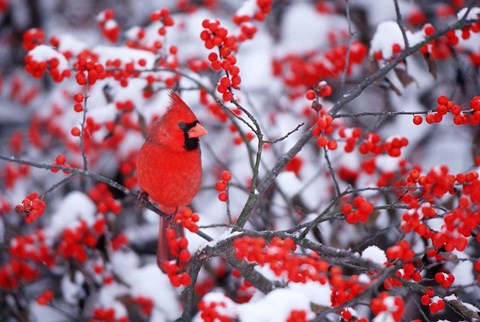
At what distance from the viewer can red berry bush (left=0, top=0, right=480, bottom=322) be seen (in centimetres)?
185

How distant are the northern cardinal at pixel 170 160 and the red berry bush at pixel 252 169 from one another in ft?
0.44

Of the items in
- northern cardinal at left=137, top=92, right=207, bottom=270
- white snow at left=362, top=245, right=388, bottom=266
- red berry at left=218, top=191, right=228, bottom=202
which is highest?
northern cardinal at left=137, top=92, right=207, bottom=270

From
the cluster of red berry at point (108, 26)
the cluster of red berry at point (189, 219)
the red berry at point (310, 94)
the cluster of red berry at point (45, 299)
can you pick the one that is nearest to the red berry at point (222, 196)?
the cluster of red berry at point (189, 219)

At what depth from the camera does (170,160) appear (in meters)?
2.72

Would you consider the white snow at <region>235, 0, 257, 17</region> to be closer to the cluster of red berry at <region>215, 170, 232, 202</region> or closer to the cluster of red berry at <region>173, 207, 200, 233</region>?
the cluster of red berry at <region>215, 170, 232, 202</region>

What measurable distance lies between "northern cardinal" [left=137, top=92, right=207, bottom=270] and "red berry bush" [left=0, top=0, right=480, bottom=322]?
134 mm

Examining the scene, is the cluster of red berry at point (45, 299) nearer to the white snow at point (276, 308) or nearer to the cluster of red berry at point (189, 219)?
the cluster of red berry at point (189, 219)

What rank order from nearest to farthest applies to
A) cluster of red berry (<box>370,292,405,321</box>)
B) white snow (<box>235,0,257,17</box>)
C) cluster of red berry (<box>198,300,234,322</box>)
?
cluster of red berry (<box>370,292,405,321</box>) < cluster of red berry (<box>198,300,234,322</box>) < white snow (<box>235,0,257,17</box>)

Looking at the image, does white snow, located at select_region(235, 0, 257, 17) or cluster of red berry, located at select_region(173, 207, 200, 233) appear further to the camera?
white snow, located at select_region(235, 0, 257, 17)

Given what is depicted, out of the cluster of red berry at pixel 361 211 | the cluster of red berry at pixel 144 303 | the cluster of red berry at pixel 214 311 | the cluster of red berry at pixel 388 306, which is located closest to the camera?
the cluster of red berry at pixel 388 306

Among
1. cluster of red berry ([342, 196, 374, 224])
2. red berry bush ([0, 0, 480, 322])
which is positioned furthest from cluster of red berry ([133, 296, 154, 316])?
cluster of red berry ([342, 196, 374, 224])

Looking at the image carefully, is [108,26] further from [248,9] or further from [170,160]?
[170,160]

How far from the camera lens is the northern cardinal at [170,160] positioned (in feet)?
8.84

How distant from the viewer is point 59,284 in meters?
3.77
